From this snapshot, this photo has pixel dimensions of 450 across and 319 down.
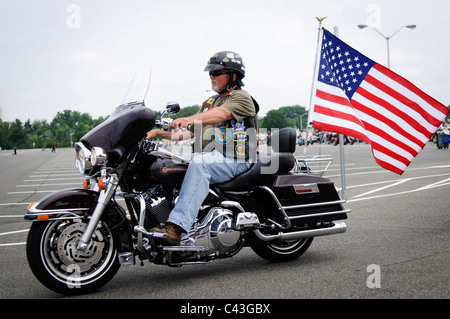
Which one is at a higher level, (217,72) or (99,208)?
(217,72)

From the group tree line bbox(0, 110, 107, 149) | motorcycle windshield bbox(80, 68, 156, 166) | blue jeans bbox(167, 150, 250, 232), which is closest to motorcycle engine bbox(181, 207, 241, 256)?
blue jeans bbox(167, 150, 250, 232)

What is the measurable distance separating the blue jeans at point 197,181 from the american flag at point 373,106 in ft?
10.6

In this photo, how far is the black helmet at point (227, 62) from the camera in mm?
4539

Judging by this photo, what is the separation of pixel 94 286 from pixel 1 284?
3.31ft

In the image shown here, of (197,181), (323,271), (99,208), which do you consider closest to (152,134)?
(197,181)

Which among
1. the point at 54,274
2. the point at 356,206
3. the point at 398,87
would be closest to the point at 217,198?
the point at 54,274

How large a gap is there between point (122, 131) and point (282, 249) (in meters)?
2.13

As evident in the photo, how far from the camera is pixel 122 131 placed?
12.7 ft

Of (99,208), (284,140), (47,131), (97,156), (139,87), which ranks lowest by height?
(99,208)

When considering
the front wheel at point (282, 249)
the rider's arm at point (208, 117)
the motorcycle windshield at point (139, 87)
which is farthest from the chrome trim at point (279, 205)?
the motorcycle windshield at point (139, 87)

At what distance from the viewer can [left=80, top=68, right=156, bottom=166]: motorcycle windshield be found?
12.5 ft

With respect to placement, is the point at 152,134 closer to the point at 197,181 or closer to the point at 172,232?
the point at 197,181

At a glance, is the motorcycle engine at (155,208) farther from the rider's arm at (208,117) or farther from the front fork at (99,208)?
the rider's arm at (208,117)

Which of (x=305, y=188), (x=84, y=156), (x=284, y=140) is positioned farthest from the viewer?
(x=305, y=188)
